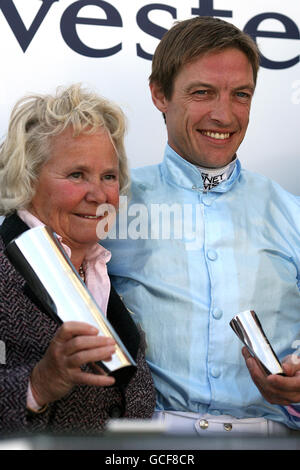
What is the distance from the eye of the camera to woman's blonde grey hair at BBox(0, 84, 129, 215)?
145 centimetres

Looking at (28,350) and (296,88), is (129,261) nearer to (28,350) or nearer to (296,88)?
(28,350)

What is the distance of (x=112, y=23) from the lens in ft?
5.23

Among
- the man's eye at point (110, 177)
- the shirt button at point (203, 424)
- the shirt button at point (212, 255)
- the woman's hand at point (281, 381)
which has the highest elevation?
the man's eye at point (110, 177)

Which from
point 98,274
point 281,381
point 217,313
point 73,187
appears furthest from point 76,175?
point 281,381

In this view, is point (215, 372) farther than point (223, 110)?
No

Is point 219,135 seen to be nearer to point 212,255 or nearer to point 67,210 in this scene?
point 212,255

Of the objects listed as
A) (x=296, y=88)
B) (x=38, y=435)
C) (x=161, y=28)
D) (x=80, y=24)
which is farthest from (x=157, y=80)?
(x=38, y=435)

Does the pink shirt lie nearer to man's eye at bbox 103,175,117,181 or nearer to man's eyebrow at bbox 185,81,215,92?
man's eye at bbox 103,175,117,181

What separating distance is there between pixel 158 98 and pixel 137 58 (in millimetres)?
115

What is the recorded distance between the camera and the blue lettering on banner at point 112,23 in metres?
1.54

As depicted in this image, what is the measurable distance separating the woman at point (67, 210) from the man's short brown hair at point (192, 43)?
0.67 ft

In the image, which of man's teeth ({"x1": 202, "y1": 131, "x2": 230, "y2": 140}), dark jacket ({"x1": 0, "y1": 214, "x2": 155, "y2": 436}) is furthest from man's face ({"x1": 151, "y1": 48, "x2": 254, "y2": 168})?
dark jacket ({"x1": 0, "y1": 214, "x2": 155, "y2": 436})

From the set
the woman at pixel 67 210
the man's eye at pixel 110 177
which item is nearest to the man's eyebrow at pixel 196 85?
the woman at pixel 67 210

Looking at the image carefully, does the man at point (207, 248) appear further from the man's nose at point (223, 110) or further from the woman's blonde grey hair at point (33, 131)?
the woman's blonde grey hair at point (33, 131)
